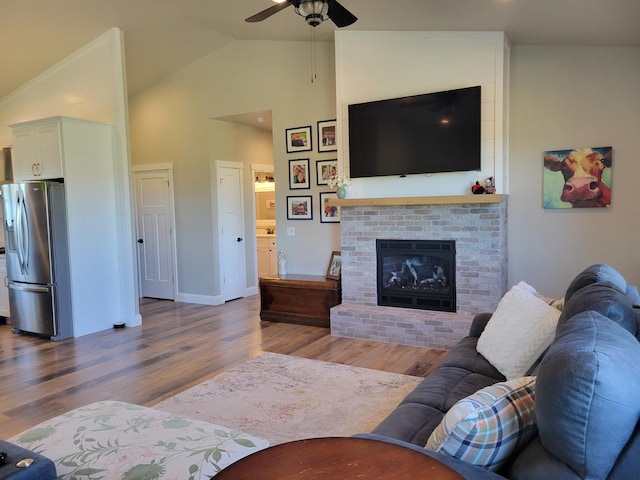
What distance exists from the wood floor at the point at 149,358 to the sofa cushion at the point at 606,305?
200cm

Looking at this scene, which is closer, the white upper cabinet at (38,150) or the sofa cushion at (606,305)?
the sofa cushion at (606,305)

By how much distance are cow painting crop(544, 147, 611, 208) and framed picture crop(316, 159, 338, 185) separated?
2.35 metres

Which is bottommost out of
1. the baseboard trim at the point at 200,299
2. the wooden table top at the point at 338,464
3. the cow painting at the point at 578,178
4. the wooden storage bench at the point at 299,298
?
the baseboard trim at the point at 200,299

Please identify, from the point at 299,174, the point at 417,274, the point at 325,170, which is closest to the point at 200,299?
the point at 299,174

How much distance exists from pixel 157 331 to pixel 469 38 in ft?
15.1

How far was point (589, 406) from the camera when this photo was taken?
3.39ft

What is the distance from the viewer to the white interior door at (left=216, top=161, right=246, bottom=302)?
6754mm

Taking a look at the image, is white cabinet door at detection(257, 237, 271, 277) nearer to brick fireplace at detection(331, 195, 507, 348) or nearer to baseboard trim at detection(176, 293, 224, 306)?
baseboard trim at detection(176, 293, 224, 306)

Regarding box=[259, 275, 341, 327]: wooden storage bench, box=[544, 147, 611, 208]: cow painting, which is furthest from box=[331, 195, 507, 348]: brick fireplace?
box=[544, 147, 611, 208]: cow painting

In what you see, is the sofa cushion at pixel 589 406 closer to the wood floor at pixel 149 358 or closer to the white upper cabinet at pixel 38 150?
the wood floor at pixel 149 358

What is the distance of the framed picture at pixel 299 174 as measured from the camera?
5.82 m

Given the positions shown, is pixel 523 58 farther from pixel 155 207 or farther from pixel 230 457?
pixel 155 207

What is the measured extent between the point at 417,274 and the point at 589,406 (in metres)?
3.82

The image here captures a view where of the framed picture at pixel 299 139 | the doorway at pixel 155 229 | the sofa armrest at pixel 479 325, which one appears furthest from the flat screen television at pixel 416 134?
the doorway at pixel 155 229
